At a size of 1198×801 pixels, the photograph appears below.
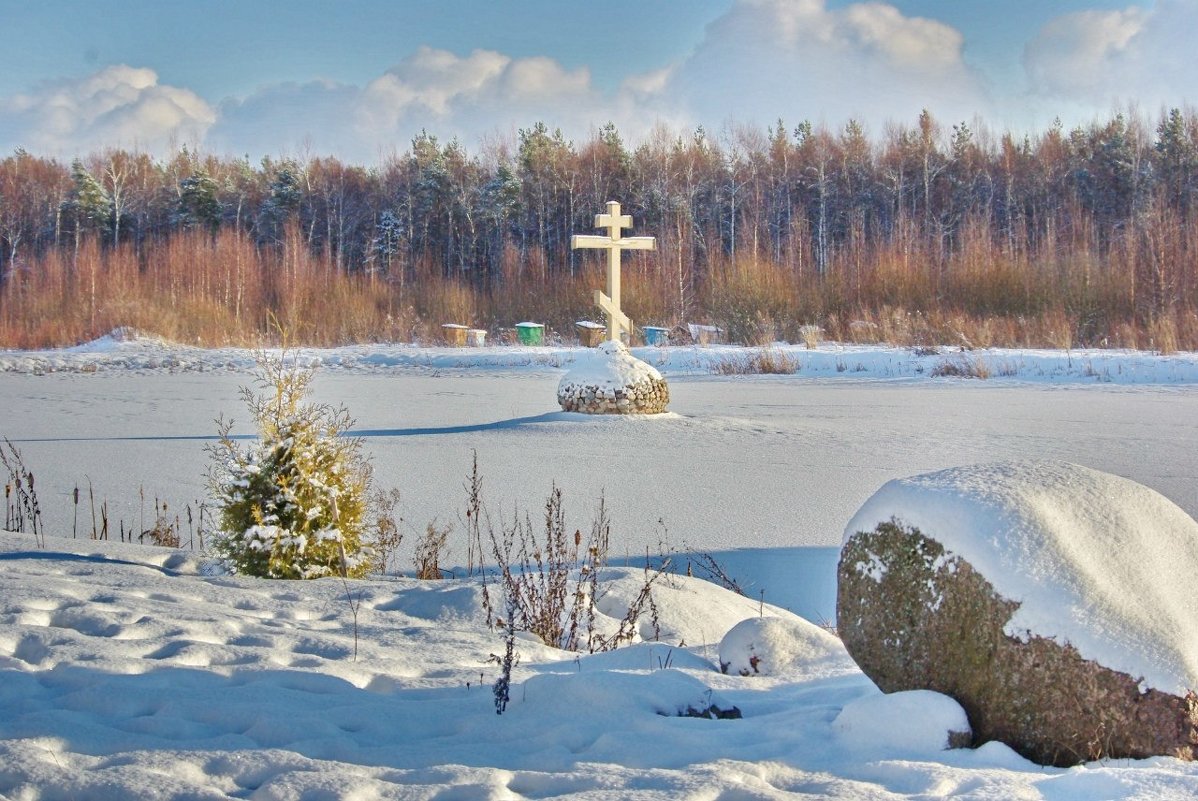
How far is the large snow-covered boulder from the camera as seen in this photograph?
8.75ft

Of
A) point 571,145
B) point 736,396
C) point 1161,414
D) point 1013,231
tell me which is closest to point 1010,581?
point 1161,414

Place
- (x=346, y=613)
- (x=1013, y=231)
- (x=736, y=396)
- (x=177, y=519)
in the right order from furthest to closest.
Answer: (x=1013, y=231), (x=736, y=396), (x=177, y=519), (x=346, y=613)

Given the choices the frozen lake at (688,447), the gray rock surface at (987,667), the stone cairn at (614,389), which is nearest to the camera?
the gray rock surface at (987,667)

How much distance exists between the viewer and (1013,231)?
123 ft

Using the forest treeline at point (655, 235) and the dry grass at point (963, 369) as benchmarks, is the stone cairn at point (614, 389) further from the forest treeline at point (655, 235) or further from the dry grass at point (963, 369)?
the forest treeline at point (655, 235)

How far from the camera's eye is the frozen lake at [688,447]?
6.59m

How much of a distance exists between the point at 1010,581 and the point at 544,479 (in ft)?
17.9

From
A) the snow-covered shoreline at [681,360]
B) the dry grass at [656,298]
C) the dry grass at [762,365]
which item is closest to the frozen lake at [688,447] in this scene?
the snow-covered shoreline at [681,360]

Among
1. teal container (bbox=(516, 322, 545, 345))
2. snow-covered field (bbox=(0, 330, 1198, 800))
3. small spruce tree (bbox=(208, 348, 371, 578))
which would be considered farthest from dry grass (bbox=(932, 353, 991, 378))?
small spruce tree (bbox=(208, 348, 371, 578))

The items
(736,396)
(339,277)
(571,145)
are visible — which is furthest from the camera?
(571,145)

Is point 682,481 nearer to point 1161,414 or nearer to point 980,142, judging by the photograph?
point 1161,414

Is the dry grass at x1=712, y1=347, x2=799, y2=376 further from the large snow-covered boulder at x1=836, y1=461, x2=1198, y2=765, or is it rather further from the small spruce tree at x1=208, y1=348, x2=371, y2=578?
the large snow-covered boulder at x1=836, y1=461, x2=1198, y2=765

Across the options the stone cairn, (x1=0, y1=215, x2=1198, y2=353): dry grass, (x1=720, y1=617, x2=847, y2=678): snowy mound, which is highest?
(x1=0, y1=215, x2=1198, y2=353): dry grass

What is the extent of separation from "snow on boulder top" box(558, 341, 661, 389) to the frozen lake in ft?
1.59
